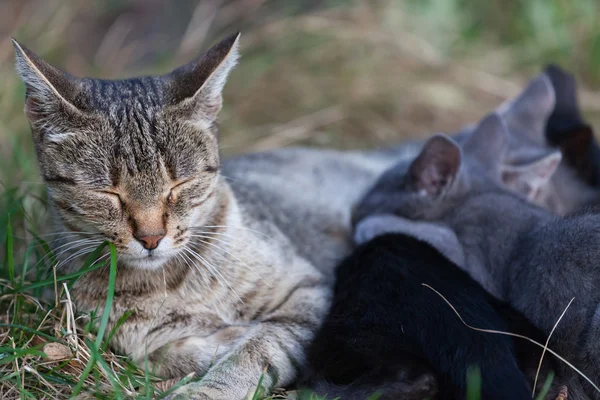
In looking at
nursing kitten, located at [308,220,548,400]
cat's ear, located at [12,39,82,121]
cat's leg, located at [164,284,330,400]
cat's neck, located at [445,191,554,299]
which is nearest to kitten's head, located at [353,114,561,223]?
cat's neck, located at [445,191,554,299]

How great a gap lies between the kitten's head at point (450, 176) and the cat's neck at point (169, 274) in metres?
1.18

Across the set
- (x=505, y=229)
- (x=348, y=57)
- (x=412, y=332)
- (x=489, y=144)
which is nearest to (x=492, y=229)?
(x=505, y=229)

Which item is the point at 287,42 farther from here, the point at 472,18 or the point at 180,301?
the point at 180,301

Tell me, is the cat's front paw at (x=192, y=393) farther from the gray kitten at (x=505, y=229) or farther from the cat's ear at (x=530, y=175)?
the cat's ear at (x=530, y=175)

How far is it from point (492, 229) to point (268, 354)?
1401 millimetres

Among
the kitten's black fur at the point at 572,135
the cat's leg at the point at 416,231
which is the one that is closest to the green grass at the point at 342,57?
the kitten's black fur at the point at 572,135

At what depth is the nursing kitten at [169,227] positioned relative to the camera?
2.84 m

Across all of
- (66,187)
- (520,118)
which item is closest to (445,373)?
(66,187)

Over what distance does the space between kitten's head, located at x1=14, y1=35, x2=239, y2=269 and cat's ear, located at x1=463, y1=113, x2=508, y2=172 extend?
186 centimetres


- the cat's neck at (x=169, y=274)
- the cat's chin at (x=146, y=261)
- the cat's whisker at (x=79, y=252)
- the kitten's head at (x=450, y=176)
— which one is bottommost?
the kitten's head at (x=450, y=176)

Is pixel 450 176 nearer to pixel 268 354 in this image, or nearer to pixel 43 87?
pixel 268 354

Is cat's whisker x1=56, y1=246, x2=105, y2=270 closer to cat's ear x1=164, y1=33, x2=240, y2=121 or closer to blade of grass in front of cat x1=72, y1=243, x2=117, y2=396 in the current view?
blade of grass in front of cat x1=72, y1=243, x2=117, y2=396

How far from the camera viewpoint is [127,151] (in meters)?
2.85

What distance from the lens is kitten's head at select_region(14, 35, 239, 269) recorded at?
2826 millimetres
